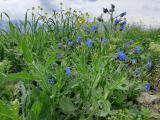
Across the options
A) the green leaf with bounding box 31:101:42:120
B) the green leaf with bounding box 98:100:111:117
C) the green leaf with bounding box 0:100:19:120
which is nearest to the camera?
the green leaf with bounding box 0:100:19:120

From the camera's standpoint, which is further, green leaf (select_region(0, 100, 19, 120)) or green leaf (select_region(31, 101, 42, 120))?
green leaf (select_region(31, 101, 42, 120))

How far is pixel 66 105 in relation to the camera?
10.8 ft

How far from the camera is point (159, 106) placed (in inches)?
158

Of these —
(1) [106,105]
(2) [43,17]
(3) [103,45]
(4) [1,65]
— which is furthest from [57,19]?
(1) [106,105]

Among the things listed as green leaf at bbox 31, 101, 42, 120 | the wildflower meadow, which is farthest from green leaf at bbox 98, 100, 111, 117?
green leaf at bbox 31, 101, 42, 120

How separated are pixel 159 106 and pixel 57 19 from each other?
276 cm

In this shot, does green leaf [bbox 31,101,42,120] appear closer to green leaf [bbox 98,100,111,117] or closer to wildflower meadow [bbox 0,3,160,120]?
wildflower meadow [bbox 0,3,160,120]

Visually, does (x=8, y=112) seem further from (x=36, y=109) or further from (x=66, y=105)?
(x=66, y=105)

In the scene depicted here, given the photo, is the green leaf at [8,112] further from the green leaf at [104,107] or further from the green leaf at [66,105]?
the green leaf at [104,107]

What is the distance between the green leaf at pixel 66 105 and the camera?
3275 millimetres

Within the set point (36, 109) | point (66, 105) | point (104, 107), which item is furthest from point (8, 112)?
point (104, 107)

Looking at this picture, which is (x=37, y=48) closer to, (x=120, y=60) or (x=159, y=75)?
A: (x=120, y=60)

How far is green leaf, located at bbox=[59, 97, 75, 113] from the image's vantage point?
328cm

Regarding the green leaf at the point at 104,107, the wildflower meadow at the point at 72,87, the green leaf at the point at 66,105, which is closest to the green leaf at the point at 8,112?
the wildflower meadow at the point at 72,87
